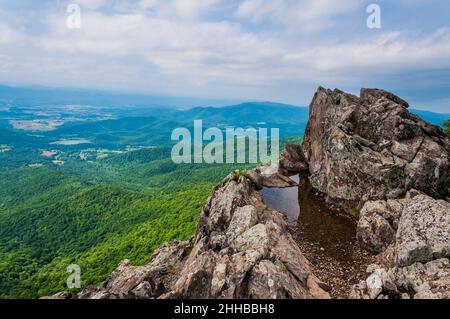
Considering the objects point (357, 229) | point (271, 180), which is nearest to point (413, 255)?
point (357, 229)

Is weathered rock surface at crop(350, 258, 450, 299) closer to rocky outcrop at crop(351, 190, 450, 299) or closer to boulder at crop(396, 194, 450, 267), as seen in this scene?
rocky outcrop at crop(351, 190, 450, 299)

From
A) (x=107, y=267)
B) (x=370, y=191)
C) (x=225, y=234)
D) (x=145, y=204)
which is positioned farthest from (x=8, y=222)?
(x=370, y=191)

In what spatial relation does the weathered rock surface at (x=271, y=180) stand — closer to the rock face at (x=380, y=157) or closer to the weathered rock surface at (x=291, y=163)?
the weathered rock surface at (x=291, y=163)

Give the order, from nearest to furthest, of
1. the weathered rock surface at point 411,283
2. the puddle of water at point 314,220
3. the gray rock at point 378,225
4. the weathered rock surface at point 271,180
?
the weathered rock surface at point 411,283
the gray rock at point 378,225
the puddle of water at point 314,220
the weathered rock surface at point 271,180

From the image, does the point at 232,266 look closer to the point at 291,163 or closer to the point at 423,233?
the point at 423,233

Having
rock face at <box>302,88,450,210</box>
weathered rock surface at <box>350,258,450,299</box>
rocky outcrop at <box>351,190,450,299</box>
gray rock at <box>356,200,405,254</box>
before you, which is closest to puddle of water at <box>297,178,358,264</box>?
gray rock at <box>356,200,405,254</box>

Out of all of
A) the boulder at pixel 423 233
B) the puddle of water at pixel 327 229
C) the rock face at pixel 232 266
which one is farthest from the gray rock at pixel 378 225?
the rock face at pixel 232 266

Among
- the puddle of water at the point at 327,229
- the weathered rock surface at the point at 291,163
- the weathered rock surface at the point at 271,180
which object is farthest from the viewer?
the weathered rock surface at the point at 291,163

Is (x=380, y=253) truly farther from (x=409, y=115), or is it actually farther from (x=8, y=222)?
(x=8, y=222)
